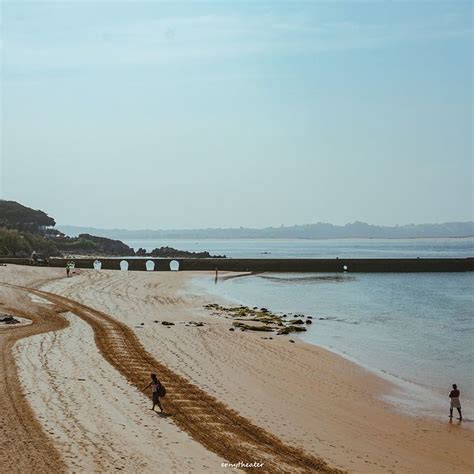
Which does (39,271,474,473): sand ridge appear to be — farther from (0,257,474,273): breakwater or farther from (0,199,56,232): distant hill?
(0,199,56,232): distant hill

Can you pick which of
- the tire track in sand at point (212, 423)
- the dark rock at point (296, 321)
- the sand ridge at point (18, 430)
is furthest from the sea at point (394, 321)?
the sand ridge at point (18, 430)

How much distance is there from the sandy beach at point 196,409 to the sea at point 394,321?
152 cm

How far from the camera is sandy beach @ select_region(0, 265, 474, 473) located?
10758 millimetres

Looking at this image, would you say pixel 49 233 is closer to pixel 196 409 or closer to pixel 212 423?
pixel 196 409

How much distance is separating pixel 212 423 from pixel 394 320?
26.6 m

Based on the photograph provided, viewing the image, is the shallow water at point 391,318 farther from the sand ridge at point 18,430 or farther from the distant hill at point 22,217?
the distant hill at point 22,217

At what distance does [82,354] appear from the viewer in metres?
18.9

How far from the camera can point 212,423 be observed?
12797 millimetres

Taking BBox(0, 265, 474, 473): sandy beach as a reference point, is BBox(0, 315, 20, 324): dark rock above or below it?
above

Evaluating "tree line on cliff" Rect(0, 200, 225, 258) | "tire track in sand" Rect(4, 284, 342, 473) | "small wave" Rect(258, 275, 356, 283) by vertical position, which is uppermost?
"tree line on cliff" Rect(0, 200, 225, 258)

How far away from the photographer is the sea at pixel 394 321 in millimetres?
20438

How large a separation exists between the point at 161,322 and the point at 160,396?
14.8 metres

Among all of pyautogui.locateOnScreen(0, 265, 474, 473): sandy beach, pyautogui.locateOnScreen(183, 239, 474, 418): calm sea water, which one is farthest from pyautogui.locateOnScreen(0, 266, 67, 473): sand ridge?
pyautogui.locateOnScreen(183, 239, 474, 418): calm sea water

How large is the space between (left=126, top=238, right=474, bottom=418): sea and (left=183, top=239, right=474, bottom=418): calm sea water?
3cm
